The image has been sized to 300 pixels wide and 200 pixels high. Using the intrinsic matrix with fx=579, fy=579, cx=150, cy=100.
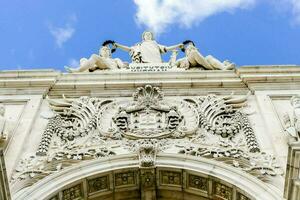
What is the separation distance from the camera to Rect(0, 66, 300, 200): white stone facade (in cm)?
1159

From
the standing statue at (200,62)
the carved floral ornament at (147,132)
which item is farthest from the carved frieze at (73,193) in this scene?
the standing statue at (200,62)

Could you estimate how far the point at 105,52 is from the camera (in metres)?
18.7

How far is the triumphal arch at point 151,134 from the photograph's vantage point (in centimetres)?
1155

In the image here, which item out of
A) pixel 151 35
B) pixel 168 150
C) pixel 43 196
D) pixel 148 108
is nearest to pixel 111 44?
pixel 151 35

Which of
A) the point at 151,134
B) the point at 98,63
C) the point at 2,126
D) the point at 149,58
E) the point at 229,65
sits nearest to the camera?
the point at 2,126

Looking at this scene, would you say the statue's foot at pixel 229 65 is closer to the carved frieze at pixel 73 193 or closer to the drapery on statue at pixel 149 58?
the drapery on statue at pixel 149 58

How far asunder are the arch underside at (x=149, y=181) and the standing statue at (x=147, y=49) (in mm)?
6739

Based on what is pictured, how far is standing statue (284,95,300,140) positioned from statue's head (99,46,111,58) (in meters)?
7.31

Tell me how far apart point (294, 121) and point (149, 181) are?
330cm

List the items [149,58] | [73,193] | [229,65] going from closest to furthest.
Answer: [73,193]
[229,65]
[149,58]

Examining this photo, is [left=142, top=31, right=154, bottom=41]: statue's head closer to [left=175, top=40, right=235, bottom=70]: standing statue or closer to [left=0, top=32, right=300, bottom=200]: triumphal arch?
[left=175, top=40, right=235, bottom=70]: standing statue

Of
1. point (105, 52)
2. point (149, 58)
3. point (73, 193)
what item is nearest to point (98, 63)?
point (105, 52)

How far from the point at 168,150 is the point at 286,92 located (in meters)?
3.94

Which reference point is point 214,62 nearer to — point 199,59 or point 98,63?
point 199,59
